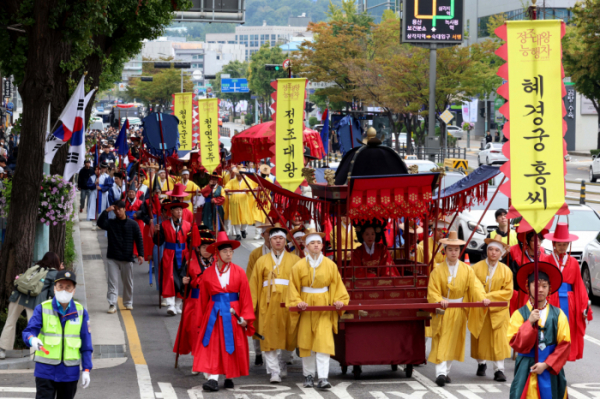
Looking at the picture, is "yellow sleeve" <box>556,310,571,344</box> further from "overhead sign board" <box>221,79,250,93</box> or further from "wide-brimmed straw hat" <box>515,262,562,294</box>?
"overhead sign board" <box>221,79,250,93</box>

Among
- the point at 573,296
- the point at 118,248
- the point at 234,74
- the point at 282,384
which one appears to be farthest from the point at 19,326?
the point at 234,74

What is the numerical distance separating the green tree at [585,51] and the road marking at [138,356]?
3223 cm

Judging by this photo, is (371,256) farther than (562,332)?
Yes

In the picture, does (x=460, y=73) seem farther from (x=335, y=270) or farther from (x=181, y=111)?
(x=335, y=270)

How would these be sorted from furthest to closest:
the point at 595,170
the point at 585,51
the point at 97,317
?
the point at 585,51, the point at 595,170, the point at 97,317

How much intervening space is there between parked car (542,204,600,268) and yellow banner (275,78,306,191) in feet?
18.8

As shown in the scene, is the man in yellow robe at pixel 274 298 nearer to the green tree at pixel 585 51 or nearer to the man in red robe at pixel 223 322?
the man in red robe at pixel 223 322

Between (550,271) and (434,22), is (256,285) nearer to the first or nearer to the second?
(550,271)

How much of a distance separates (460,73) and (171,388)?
106 ft

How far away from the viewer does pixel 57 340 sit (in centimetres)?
698

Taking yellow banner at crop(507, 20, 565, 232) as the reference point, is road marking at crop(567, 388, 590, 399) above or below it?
below

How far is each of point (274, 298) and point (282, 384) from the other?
3.15 ft

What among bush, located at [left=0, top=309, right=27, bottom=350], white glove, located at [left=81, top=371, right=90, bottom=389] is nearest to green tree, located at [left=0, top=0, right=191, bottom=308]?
bush, located at [left=0, top=309, right=27, bottom=350]

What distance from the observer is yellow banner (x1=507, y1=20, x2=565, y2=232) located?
258 inches
